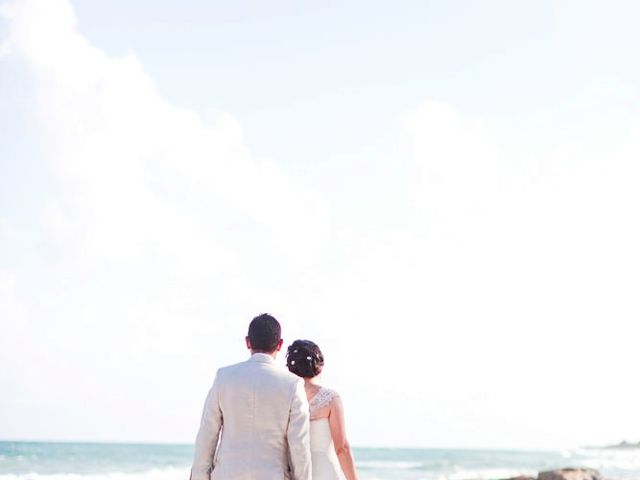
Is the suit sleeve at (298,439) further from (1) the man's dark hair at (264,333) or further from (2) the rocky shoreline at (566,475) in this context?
(2) the rocky shoreline at (566,475)

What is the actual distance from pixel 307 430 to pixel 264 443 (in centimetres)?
27

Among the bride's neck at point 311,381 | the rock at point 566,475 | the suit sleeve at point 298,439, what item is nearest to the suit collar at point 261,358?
the suit sleeve at point 298,439

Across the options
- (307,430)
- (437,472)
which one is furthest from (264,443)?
(437,472)

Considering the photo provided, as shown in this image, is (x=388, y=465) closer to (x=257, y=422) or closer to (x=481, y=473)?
(x=481, y=473)

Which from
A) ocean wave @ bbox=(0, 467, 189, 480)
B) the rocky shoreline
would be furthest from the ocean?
the rocky shoreline

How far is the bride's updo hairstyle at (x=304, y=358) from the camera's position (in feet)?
22.7

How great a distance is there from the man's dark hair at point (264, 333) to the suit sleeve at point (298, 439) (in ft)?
0.98

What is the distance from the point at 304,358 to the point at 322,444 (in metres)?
0.65

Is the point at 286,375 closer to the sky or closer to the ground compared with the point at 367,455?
closer to the ground

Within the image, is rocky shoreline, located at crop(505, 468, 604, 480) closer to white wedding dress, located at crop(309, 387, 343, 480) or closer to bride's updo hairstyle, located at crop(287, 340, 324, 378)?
white wedding dress, located at crop(309, 387, 343, 480)

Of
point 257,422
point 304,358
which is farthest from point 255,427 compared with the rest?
point 304,358

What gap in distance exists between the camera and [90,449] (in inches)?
2104

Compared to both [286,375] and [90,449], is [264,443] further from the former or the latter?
[90,449]

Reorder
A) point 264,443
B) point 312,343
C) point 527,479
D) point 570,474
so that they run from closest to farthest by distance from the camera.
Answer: point 264,443 → point 312,343 → point 570,474 → point 527,479
